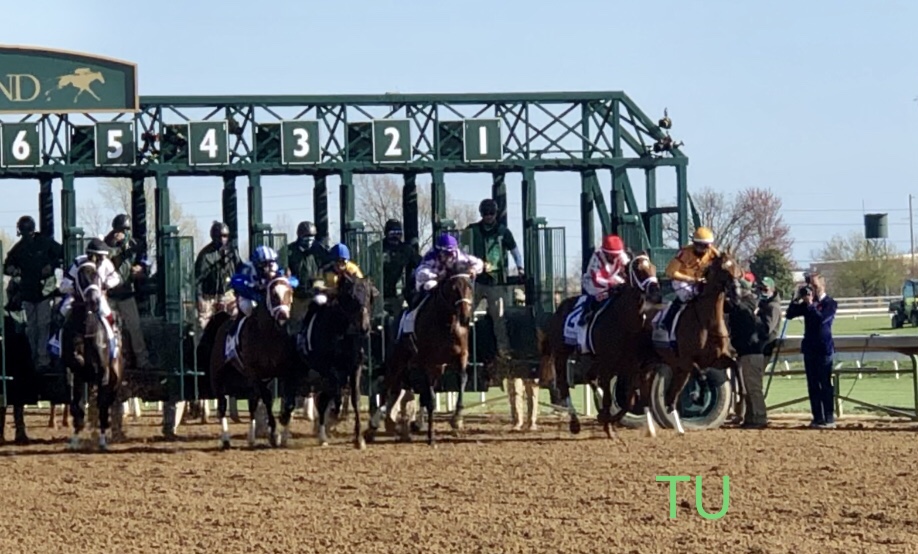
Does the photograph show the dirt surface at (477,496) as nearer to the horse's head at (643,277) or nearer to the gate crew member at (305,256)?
the horse's head at (643,277)

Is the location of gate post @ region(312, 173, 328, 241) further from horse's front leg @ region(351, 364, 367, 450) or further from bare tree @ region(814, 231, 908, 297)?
bare tree @ region(814, 231, 908, 297)

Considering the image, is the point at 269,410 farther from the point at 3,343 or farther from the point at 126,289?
the point at 3,343

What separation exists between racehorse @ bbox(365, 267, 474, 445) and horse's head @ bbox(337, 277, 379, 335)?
821 millimetres

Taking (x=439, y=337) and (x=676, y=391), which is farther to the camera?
(x=676, y=391)

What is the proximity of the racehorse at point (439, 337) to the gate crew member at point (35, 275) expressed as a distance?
3.99 metres

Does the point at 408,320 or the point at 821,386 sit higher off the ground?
the point at 408,320

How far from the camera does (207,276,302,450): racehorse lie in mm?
16281

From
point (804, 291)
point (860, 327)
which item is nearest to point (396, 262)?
point (804, 291)

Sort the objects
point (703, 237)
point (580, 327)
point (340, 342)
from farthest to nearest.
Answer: point (580, 327), point (703, 237), point (340, 342)

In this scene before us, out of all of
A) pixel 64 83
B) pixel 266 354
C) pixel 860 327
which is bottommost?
pixel 860 327

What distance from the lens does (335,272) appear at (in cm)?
1642

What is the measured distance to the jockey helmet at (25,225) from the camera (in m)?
18.6

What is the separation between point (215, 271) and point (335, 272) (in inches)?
131

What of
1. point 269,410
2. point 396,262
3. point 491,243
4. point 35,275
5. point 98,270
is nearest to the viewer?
point 98,270
